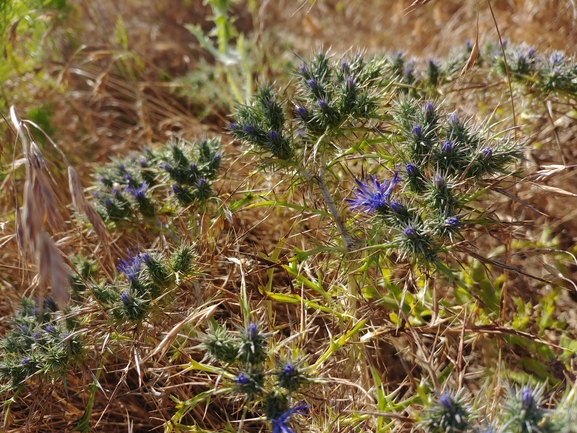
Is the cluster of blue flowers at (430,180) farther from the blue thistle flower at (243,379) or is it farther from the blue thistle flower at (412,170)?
the blue thistle flower at (243,379)

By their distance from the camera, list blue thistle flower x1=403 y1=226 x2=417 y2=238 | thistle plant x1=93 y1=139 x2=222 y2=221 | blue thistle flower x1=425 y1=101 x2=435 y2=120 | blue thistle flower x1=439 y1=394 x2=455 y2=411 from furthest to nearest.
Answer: thistle plant x1=93 y1=139 x2=222 y2=221 → blue thistle flower x1=425 y1=101 x2=435 y2=120 → blue thistle flower x1=403 y1=226 x2=417 y2=238 → blue thistle flower x1=439 y1=394 x2=455 y2=411

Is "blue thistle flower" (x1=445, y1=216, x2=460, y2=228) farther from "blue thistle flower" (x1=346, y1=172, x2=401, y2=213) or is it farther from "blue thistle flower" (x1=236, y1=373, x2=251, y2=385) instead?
"blue thistle flower" (x1=236, y1=373, x2=251, y2=385)

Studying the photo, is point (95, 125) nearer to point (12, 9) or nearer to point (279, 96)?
point (12, 9)

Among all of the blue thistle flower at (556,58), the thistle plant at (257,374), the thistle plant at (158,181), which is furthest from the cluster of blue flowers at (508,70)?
the thistle plant at (257,374)

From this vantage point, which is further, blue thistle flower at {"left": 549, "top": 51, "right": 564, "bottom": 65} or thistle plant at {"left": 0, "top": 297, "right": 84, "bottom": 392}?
blue thistle flower at {"left": 549, "top": 51, "right": 564, "bottom": 65}

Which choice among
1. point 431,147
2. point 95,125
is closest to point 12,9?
point 95,125

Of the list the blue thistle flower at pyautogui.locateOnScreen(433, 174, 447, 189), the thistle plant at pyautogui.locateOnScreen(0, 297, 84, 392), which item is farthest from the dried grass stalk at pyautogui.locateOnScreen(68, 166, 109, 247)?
the blue thistle flower at pyautogui.locateOnScreen(433, 174, 447, 189)

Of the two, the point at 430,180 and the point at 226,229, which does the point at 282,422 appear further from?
the point at 226,229
